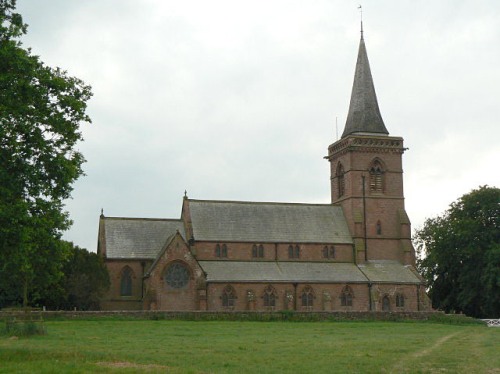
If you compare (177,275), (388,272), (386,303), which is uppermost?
(388,272)

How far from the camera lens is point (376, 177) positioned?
3054 inches

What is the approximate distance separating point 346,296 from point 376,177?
13403 mm

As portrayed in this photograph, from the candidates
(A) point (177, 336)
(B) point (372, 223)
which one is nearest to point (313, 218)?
(B) point (372, 223)

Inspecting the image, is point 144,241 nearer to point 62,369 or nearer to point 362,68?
point 362,68

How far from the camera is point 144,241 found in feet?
237

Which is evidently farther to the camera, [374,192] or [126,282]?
[374,192]

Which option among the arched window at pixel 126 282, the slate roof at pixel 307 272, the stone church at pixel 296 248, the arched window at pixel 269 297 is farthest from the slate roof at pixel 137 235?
the arched window at pixel 269 297

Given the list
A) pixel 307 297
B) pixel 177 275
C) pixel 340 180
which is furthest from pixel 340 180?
pixel 177 275

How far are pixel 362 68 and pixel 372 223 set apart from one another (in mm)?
16812

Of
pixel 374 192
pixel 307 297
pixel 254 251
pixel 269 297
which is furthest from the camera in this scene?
pixel 374 192

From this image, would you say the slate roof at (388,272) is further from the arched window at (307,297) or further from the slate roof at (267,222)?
the arched window at (307,297)

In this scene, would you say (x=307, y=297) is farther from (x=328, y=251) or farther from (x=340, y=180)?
(x=340, y=180)

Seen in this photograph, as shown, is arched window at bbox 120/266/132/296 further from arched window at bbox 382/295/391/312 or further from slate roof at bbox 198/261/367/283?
arched window at bbox 382/295/391/312

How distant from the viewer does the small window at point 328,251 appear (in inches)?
2965
